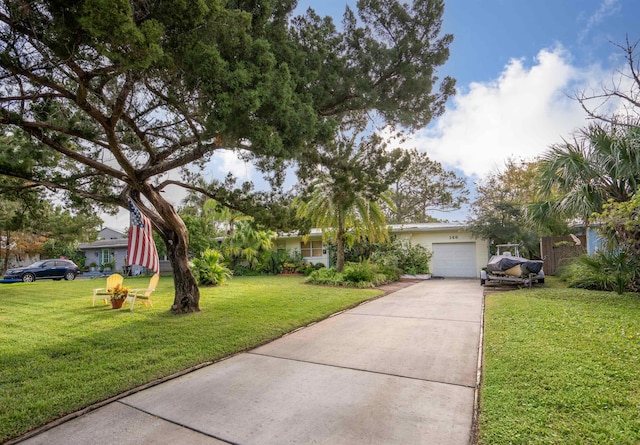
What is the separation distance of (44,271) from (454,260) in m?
23.7

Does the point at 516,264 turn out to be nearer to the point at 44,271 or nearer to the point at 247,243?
the point at 247,243

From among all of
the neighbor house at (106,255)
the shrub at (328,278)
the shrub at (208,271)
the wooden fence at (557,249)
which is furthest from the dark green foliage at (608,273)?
the neighbor house at (106,255)

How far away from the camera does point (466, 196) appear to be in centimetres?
2886

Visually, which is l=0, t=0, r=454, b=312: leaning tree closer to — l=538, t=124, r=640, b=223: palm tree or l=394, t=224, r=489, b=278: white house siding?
l=538, t=124, r=640, b=223: palm tree

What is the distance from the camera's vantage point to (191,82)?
4.51 metres

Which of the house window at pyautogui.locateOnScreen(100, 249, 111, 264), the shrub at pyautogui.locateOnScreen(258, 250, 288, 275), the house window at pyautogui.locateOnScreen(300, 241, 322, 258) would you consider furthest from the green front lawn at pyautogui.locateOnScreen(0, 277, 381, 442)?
→ the house window at pyautogui.locateOnScreen(100, 249, 111, 264)

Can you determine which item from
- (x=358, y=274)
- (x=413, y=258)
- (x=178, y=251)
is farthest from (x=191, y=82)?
(x=413, y=258)

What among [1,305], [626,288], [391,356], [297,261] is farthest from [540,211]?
[1,305]

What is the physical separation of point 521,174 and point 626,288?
608 inches

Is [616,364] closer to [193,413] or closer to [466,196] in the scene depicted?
[193,413]

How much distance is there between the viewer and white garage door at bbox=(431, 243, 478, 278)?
18.5 m

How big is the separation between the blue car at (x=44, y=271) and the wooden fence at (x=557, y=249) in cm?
2655

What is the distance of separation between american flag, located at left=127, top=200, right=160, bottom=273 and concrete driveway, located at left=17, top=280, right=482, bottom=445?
10.9ft

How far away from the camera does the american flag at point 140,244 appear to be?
7.20 meters
